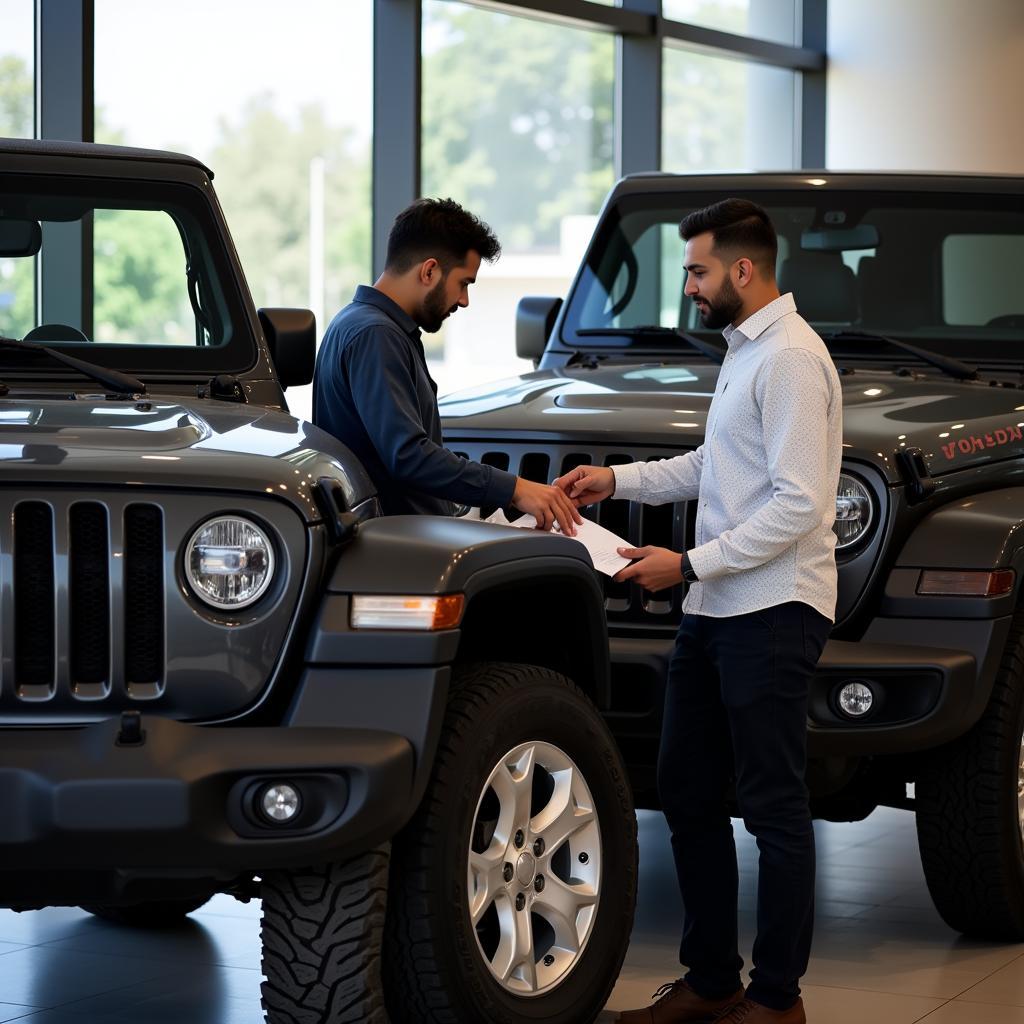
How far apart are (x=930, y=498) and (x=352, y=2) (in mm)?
6164

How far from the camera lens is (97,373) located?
383 cm

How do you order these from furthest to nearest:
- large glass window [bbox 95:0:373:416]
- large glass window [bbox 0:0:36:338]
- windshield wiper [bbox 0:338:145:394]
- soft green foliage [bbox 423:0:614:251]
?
soft green foliage [bbox 423:0:614:251] < large glass window [bbox 95:0:373:416] < large glass window [bbox 0:0:36:338] < windshield wiper [bbox 0:338:145:394]

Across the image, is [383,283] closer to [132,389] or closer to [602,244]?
[132,389]


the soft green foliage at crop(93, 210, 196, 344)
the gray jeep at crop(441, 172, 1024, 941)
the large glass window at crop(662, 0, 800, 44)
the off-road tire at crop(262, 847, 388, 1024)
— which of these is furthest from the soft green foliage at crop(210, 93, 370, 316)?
the off-road tire at crop(262, 847, 388, 1024)

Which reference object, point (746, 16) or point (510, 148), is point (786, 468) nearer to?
point (510, 148)

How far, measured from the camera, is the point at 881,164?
1263cm

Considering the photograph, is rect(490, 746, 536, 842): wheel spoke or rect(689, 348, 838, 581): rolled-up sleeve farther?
rect(689, 348, 838, 581): rolled-up sleeve

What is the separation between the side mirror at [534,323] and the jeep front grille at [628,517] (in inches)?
47.9

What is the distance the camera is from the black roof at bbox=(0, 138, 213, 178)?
4.27 meters

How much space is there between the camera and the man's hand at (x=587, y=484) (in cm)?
405

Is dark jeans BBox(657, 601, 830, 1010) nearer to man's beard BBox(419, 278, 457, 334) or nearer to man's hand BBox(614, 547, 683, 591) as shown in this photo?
man's hand BBox(614, 547, 683, 591)

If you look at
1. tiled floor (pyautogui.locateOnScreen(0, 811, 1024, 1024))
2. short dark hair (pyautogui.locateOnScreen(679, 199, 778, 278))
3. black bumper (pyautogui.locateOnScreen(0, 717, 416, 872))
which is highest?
short dark hair (pyautogui.locateOnScreen(679, 199, 778, 278))

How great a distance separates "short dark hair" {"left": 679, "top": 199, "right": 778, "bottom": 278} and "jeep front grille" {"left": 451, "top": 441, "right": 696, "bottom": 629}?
0.76 meters

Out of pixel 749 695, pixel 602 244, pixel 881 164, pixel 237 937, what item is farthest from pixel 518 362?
pixel 749 695
